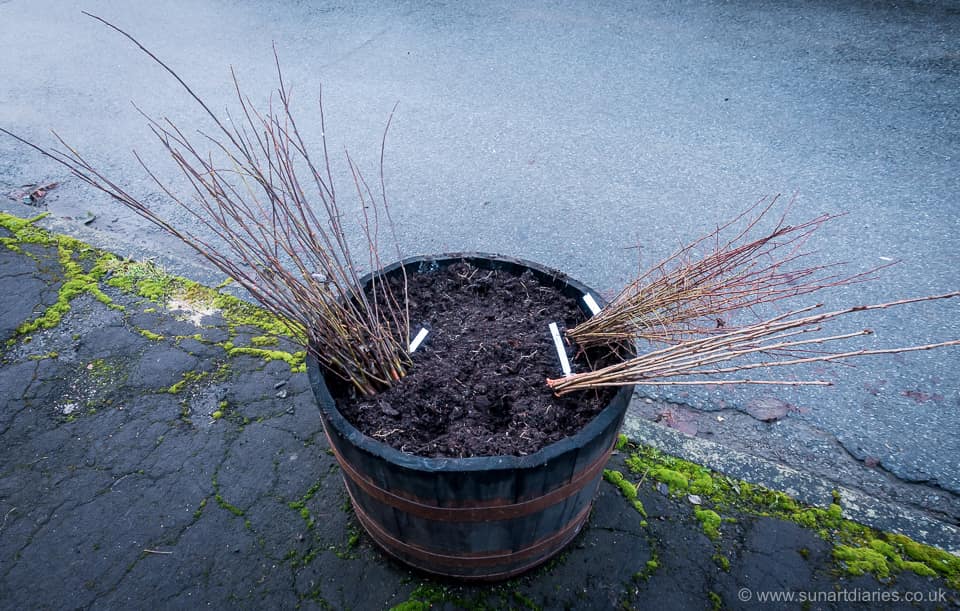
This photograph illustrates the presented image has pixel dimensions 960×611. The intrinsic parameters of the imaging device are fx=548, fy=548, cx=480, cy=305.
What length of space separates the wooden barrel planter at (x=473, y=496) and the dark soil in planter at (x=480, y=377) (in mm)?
130

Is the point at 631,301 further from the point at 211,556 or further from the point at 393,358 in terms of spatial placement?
the point at 211,556

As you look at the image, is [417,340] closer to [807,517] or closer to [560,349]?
[560,349]

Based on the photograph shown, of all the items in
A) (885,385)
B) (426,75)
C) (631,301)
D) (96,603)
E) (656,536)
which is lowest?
(96,603)

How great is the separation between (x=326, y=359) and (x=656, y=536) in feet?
4.81

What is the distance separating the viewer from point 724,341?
1539 mm

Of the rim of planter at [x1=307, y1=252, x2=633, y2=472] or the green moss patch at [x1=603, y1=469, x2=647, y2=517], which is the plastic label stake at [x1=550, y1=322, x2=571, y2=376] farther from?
the green moss patch at [x1=603, y1=469, x2=647, y2=517]

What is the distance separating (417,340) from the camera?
215cm

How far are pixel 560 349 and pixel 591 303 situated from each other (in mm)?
242

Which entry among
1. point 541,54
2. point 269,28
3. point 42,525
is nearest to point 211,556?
point 42,525

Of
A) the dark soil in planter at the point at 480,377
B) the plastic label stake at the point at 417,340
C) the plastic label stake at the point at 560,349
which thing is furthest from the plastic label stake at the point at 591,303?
the plastic label stake at the point at 417,340

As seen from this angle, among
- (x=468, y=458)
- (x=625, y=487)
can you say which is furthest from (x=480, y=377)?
(x=625, y=487)

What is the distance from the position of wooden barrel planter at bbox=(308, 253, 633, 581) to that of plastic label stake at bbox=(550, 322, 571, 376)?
0.88 feet

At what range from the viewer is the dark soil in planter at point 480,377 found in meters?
1.80

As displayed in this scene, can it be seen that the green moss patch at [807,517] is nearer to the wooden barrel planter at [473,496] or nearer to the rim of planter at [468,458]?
the wooden barrel planter at [473,496]
